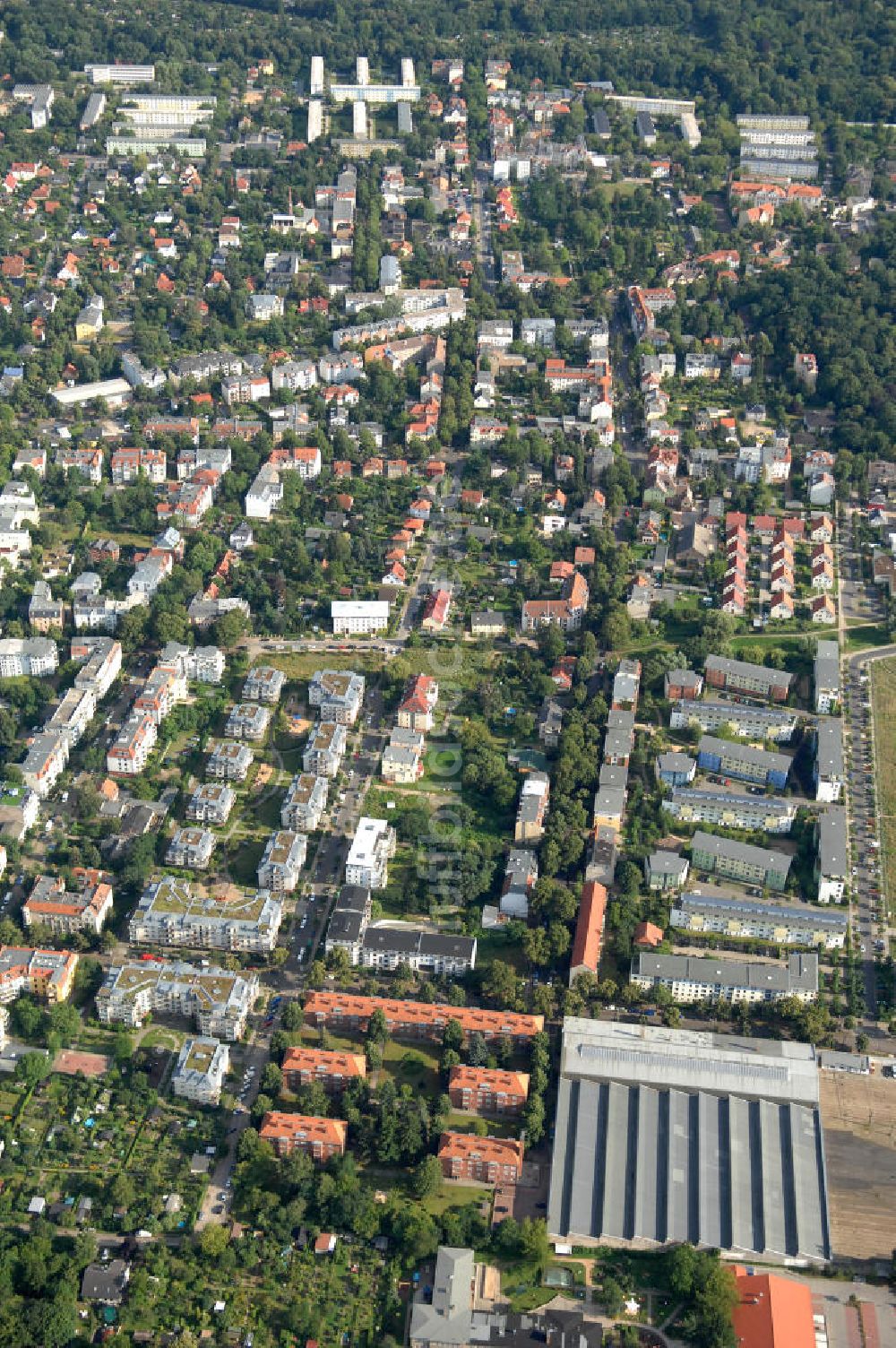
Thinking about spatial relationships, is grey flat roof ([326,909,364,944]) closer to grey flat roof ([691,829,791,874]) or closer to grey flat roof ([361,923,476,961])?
grey flat roof ([361,923,476,961])

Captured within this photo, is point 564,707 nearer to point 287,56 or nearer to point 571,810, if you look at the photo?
point 571,810

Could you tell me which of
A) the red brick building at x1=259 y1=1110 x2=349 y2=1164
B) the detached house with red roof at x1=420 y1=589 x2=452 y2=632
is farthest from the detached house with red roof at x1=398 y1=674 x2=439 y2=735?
the red brick building at x1=259 y1=1110 x2=349 y2=1164

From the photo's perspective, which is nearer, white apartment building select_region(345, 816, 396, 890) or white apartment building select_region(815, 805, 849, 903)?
white apartment building select_region(345, 816, 396, 890)

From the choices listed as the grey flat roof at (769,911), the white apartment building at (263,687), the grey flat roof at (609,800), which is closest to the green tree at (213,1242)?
the grey flat roof at (769,911)

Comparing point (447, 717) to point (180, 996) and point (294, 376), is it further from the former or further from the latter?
point (294, 376)

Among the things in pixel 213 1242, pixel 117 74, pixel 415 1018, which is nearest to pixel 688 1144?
pixel 415 1018

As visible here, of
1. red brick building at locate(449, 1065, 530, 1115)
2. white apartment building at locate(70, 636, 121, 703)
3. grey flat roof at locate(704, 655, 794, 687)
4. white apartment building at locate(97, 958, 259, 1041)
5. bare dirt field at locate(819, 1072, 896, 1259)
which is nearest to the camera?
bare dirt field at locate(819, 1072, 896, 1259)
